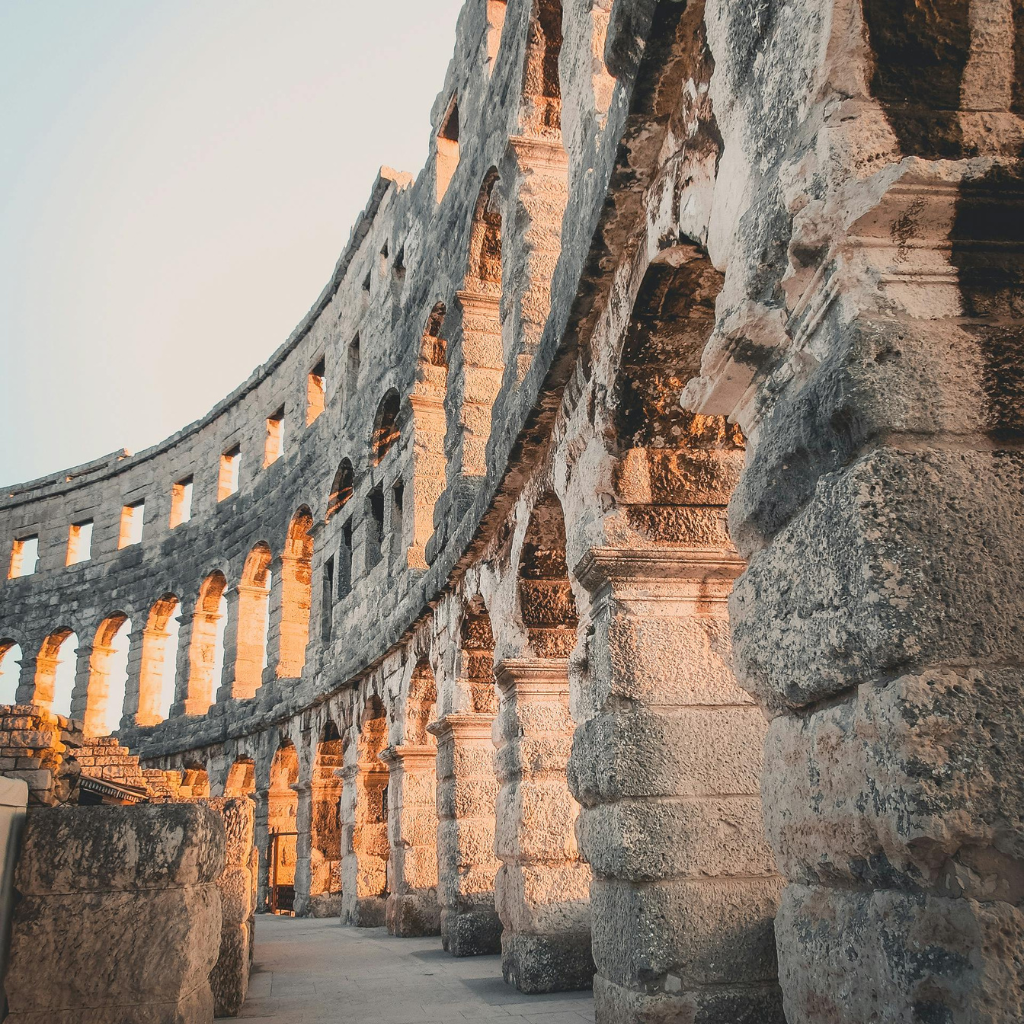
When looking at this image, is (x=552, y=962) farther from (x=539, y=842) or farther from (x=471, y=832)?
(x=471, y=832)

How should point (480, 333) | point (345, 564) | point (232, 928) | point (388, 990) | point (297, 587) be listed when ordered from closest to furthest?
1. point (232, 928)
2. point (388, 990)
3. point (480, 333)
4. point (345, 564)
5. point (297, 587)

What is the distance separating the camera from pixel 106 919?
3064mm

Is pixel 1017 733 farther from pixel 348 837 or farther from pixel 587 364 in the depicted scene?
pixel 348 837

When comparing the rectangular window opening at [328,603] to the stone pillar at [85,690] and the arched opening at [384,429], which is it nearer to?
the arched opening at [384,429]

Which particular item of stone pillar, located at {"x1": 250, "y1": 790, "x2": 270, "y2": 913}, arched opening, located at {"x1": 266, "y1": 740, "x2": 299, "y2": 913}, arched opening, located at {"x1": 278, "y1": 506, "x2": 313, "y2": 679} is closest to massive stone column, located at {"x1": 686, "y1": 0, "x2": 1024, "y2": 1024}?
arched opening, located at {"x1": 266, "y1": 740, "x2": 299, "y2": 913}

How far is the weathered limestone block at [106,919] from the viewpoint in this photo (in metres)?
2.97

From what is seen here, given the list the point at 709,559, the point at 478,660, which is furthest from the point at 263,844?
the point at 709,559

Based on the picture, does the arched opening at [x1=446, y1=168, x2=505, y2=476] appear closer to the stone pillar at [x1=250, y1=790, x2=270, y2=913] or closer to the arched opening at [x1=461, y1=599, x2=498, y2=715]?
the arched opening at [x1=461, y1=599, x2=498, y2=715]

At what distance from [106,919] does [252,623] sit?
45.7 ft

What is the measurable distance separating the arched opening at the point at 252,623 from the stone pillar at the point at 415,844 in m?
7.57

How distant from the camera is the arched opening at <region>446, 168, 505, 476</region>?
831cm

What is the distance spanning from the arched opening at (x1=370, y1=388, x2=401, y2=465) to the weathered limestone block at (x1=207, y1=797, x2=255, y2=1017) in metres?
6.85

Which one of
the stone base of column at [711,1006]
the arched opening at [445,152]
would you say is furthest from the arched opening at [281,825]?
the stone base of column at [711,1006]

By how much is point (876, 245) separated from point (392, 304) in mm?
10619
